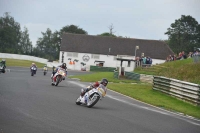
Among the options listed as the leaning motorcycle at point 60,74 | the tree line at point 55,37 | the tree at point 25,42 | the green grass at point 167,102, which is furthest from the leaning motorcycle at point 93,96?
the tree at point 25,42

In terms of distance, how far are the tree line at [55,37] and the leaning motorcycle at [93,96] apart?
88655 mm

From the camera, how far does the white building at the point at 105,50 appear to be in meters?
89.4

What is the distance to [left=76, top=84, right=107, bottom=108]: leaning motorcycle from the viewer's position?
16031 millimetres

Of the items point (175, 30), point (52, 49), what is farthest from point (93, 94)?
point (52, 49)

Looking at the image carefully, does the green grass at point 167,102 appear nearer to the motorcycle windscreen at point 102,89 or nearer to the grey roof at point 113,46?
the motorcycle windscreen at point 102,89

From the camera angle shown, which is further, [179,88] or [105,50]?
[105,50]

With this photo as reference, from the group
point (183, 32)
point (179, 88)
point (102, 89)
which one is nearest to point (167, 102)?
point (179, 88)

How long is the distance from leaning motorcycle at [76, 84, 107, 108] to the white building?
71.4 meters

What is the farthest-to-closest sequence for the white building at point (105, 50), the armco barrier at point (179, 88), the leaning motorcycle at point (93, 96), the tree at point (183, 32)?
the tree at point (183, 32)
the white building at point (105, 50)
the armco barrier at point (179, 88)
the leaning motorcycle at point (93, 96)

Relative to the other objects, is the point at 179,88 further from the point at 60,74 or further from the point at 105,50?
the point at 105,50

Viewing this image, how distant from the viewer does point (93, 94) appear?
1622cm

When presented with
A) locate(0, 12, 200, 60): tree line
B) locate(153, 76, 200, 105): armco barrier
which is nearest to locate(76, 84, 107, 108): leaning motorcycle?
locate(153, 76, 200, 105): armco barrier

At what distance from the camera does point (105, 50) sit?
90.8 m

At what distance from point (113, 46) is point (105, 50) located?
222 centimetres
